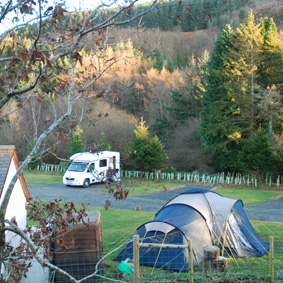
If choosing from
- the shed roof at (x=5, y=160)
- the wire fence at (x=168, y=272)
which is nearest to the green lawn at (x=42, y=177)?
the shed roof at (x=5, y=160)

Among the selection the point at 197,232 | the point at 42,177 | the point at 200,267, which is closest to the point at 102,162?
the point at 42,177

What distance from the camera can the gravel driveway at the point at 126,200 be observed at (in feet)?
50.3

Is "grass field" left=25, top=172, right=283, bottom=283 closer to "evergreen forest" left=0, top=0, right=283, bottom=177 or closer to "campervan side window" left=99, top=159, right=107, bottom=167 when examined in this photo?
"campervan side window" left=99, top=159, right=107, bottom=167

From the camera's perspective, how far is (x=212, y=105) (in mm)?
28500

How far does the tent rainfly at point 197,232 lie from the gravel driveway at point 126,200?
4.33 m

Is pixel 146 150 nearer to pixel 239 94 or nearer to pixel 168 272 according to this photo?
pixel 239 94

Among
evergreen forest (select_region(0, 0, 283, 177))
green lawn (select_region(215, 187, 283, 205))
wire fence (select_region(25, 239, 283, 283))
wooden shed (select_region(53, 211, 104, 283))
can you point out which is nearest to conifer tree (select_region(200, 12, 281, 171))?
evergreen forest (select_region(0, 0, 283, 177))

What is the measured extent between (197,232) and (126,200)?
33.2 ft

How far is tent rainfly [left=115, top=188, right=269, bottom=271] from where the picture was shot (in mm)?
8766

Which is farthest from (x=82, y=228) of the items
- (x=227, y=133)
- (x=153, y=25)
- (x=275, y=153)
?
(x=153, y=25)

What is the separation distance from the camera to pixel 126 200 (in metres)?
19.1

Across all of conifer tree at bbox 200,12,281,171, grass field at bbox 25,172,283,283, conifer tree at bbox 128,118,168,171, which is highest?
conifer tree at bbox 200,12,281,171

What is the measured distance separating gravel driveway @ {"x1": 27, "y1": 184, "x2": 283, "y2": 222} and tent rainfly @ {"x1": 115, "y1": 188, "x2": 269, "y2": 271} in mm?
4330

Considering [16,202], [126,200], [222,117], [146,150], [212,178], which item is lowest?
[126,200]
